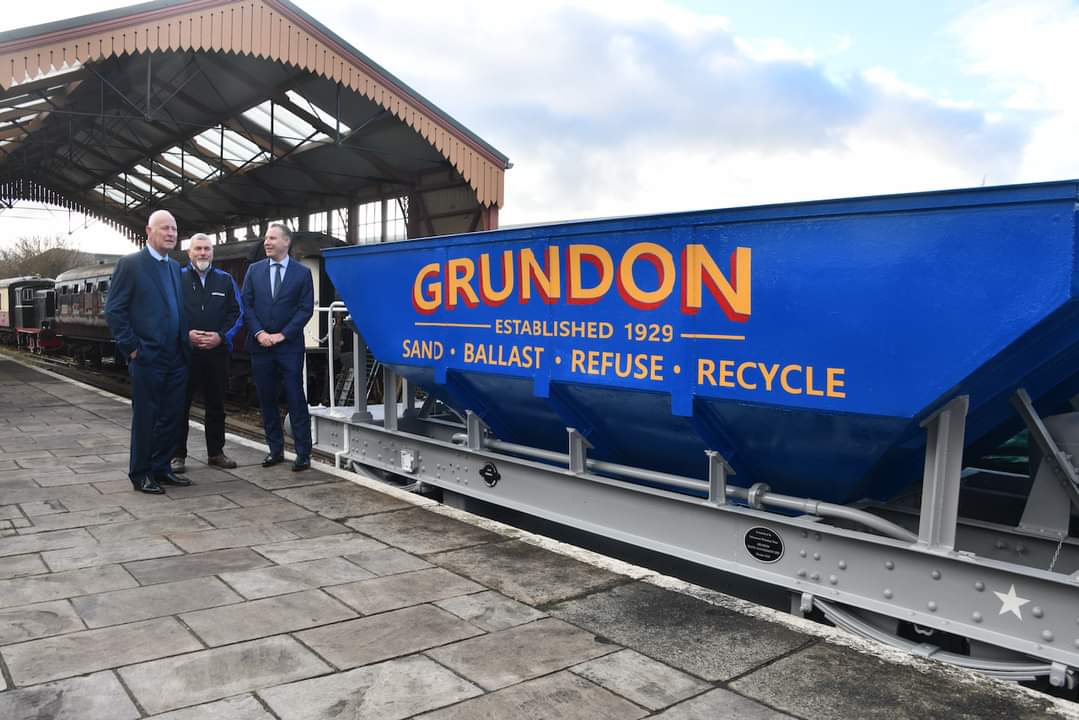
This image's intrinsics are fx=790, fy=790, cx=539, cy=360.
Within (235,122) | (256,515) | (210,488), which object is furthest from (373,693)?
(235,122)

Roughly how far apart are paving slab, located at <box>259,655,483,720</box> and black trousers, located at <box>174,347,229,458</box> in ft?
13.7

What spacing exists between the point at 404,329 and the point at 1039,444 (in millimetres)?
3869

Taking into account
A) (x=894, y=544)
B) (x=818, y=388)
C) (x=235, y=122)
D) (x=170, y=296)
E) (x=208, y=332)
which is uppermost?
(x=235, y=122)

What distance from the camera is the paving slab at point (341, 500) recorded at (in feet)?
17.2

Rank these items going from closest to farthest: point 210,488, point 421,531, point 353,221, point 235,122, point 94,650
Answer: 1. point 94,650
2. point 421,531
3. point 210,488
4. point 235,122
5. point 353,221

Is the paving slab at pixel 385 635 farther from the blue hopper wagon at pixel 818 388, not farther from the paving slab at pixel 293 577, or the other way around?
the blue hopper wagon at pixel 818 388

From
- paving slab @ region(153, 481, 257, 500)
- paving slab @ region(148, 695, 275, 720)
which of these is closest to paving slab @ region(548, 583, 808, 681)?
paving slab @ region(148, 695, 275, 720)

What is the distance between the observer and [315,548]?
14.5 ft

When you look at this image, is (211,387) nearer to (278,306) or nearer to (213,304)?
(213,304)

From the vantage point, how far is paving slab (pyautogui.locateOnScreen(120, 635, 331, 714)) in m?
2.70

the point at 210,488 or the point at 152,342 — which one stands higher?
the point at 152,342

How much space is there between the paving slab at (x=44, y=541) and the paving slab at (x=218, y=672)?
1899 millimetres

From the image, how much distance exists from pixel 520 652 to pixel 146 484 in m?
3.84

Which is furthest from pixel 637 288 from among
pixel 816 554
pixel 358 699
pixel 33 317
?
pixel 33 317
